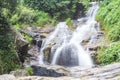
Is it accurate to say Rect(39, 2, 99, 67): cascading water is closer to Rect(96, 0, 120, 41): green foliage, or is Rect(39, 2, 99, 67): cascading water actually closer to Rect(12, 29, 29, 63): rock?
Rect(96, 0, 120, 41): green foliage

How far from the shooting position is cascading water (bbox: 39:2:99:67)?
735 inches

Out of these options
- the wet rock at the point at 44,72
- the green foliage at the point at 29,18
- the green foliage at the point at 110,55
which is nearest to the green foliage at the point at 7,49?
the wet rock at the point at 44,72

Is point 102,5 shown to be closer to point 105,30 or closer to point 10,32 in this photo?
point 105,30

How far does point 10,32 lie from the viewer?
14.7m

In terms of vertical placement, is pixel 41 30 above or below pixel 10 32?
above

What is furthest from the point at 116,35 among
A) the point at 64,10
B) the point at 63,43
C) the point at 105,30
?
the point at 64,10

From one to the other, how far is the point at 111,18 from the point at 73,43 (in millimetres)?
3373

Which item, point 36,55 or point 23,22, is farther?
point 23,22

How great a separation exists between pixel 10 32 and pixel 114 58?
6.23 meters

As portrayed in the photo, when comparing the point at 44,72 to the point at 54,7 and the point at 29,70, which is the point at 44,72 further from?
the point at 54,7

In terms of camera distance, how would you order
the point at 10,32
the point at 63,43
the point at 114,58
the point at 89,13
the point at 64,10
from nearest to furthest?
the point at 10,32, the point at 114,58, the point at 63,43, the point at 89,13, the point at 64,10

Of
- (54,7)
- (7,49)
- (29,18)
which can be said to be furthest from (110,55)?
(54,7)

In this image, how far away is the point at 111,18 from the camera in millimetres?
20922

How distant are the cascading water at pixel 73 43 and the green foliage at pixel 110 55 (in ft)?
2.76
